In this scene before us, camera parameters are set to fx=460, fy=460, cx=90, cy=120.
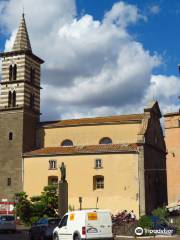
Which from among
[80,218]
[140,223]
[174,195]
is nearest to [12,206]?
[174,195]

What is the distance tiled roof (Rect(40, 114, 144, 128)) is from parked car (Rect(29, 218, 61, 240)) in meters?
26.1

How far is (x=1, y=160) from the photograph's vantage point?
55.5 metres

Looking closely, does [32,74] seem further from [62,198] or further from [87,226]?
[87,226]

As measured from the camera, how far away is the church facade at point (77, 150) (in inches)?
1935

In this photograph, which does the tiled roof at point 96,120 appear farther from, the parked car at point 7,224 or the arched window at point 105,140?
the parked car at point 7,224

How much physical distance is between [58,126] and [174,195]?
54.2 ft

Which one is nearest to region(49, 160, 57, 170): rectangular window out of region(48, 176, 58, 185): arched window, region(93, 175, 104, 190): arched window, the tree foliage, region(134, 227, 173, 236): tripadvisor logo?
region(48, 176, 58, 185): arched window

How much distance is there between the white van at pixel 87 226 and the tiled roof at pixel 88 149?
26398 millimetres

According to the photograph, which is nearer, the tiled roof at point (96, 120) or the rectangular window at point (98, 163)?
the rectangular window at point (98, 163)

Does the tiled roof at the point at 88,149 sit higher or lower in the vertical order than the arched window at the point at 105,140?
lower

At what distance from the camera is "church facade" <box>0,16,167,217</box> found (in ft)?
161

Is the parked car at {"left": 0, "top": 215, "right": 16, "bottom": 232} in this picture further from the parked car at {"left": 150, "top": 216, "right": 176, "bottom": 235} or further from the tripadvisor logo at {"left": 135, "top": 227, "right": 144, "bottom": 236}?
the parked car at {"left": 150, "top": 216, "right": 176, "bottom": 235}

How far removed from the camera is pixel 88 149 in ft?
170

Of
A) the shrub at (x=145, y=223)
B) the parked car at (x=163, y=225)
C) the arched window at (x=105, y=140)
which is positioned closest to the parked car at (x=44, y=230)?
the shrub at (x=145, y=223)
